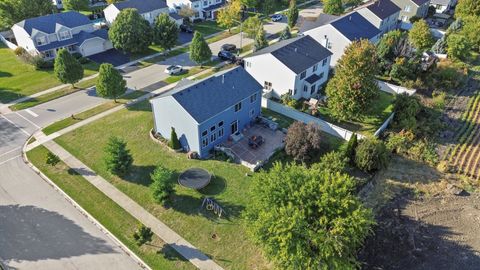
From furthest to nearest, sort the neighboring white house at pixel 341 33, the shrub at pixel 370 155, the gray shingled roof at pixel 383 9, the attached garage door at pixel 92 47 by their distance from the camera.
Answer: the gray shingled roof at pixel 383 9
the attached garage door at pixel 92 47
the neighboring white house at pixel 341 33
the shrub at pixel 370 155

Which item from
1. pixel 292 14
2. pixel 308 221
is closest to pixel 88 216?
pixel 308 221

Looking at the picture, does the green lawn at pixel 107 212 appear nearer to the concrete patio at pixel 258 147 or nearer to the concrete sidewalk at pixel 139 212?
the concrete sidewalk at pixel 139 212

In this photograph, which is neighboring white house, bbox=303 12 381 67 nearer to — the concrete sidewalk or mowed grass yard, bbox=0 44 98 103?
mowed grass yard, bbox=0 44 98 103

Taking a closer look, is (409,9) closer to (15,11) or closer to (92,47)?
(92,47)

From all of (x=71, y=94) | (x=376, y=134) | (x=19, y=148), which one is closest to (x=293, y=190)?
(x=376, y=134)

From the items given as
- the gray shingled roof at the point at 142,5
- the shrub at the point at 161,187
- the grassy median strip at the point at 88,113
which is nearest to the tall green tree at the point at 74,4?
the gray shingled roof at the point at 142,5
